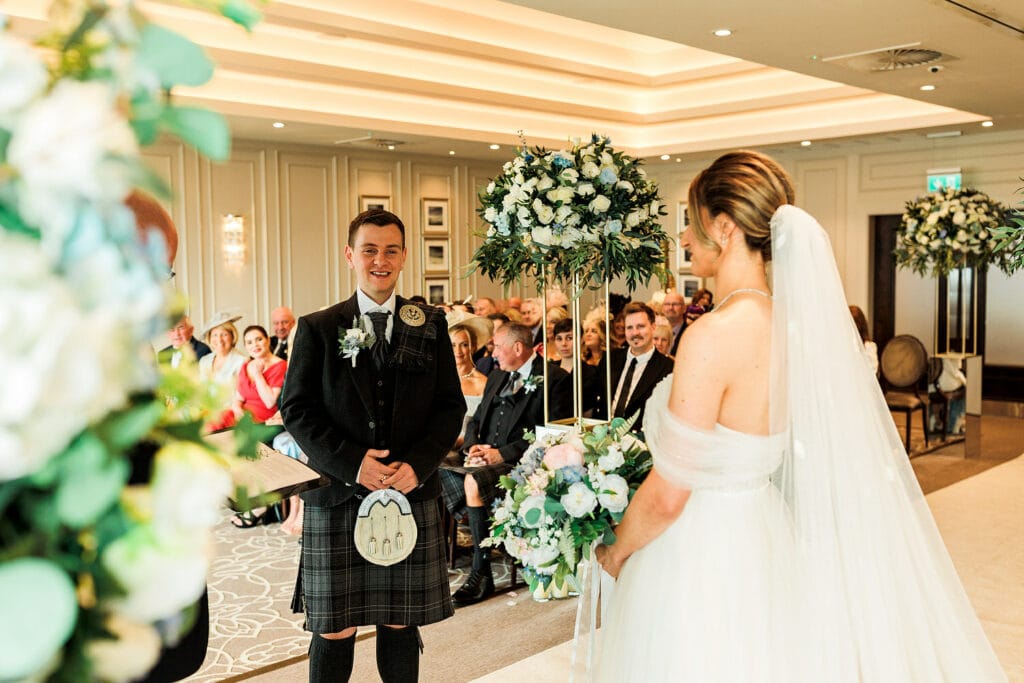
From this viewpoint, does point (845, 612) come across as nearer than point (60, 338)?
No

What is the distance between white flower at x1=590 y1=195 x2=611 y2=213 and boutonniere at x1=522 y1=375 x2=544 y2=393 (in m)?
1.75

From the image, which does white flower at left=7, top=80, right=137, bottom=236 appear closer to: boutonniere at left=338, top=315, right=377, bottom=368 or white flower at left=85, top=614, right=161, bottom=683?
white flower at left=85, top=614, right=161, bottom=683

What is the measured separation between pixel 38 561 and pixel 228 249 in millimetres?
11049

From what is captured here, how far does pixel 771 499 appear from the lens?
2.43 m

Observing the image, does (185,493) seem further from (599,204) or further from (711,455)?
(599,204)

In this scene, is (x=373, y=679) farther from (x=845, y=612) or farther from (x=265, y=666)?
(x=845, y=612)

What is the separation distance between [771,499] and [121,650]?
202cm

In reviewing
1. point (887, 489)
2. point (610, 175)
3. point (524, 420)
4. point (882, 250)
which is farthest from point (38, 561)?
point (882, 250)

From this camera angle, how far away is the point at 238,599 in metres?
5.09

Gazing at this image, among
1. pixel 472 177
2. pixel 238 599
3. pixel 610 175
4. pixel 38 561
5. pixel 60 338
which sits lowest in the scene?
pixel 238 599

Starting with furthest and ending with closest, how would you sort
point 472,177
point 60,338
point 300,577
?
point 472,177 → point 300,577 → point 60,338

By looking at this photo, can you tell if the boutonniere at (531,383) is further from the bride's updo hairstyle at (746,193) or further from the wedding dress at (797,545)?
the bride's updo hairstyle at (746,193)

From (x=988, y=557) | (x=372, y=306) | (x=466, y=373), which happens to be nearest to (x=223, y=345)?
(x=466, y=373)

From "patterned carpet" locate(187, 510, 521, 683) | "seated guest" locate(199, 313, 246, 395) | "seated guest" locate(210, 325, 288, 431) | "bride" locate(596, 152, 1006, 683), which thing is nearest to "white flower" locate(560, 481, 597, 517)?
"bride" locate(596, 152, 1006, 683)
